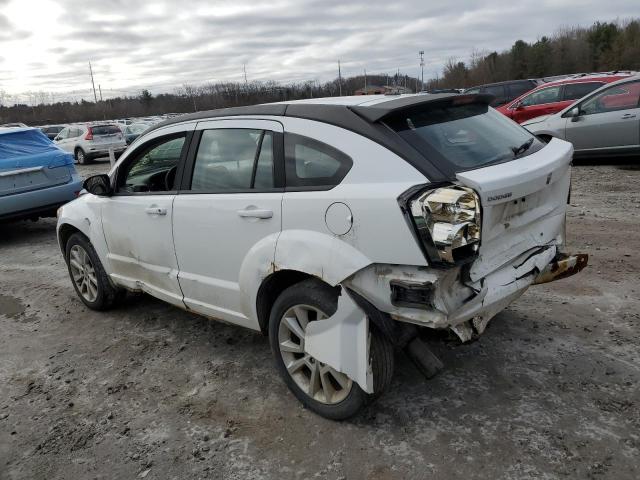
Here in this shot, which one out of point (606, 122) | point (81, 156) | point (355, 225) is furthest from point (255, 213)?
point (81, 156)

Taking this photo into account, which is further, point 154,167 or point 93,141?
point 93,141

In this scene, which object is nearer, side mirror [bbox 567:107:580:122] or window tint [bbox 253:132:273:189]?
window tint [bbox 253:132:273:189]

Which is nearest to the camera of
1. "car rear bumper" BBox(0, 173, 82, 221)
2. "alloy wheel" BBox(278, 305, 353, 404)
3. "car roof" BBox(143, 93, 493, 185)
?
"car roof" BBox(143, 93, 493, 185)

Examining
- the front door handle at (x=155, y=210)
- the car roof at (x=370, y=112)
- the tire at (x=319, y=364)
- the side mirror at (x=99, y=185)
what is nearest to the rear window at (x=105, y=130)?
the side mirror at (x=99, y=185)

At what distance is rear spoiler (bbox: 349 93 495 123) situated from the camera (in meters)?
2.85

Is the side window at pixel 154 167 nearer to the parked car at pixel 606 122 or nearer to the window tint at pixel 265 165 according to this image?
the window tint at pixel 265 165

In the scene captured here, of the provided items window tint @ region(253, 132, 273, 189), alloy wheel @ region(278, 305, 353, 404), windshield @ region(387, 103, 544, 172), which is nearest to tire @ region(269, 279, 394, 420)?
alloy wheel @ region(278, 305, 353, 404)

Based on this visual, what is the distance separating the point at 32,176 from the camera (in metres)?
7.86

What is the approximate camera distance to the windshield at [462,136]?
279 cm

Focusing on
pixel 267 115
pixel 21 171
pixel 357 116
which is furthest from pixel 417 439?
pixel 21 171

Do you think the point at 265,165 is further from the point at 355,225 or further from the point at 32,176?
the point at 32,176

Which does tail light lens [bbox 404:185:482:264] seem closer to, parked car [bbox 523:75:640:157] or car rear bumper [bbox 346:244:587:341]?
car rear bumper [bbox 346:244:587:341]

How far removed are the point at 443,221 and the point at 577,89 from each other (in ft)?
40.9

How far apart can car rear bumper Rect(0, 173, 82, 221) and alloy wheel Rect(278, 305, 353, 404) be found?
6130 mm
